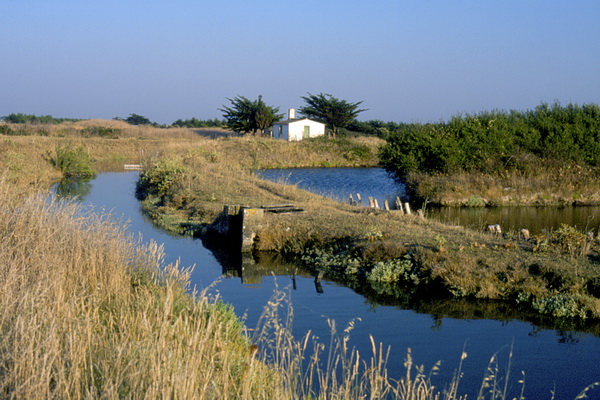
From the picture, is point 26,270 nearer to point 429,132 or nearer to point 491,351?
point 491,351

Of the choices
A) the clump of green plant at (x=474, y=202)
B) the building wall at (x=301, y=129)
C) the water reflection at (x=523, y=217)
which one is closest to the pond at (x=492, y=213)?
the water reflection at (x=523, y=217)

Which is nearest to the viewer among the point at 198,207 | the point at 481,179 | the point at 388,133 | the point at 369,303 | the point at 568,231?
the point at 369,303

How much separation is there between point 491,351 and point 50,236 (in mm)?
6533

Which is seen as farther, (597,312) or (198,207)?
(198,207)

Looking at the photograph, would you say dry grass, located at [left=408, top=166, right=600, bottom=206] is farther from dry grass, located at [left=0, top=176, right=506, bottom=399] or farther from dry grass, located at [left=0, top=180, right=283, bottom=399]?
dry grass, located at [left=0, top=180, right=283, bottom=399]

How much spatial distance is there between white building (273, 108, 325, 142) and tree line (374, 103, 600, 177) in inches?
1346

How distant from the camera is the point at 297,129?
6762cm

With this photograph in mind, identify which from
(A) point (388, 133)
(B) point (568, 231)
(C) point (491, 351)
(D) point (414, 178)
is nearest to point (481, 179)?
(D) point (414, 178)

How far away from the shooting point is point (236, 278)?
46.4ft

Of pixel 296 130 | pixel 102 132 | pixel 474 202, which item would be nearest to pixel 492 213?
pixel 474 202

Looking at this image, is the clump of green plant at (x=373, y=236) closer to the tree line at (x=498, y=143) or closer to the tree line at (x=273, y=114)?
the tree line at (x=498, y=143)

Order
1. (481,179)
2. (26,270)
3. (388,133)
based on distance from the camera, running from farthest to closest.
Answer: (388,133), (481,179), (26,270)

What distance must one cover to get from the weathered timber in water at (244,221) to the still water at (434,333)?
1742 millimetres

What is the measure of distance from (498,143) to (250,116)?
47.5 m
